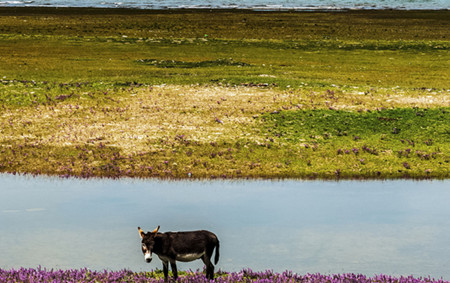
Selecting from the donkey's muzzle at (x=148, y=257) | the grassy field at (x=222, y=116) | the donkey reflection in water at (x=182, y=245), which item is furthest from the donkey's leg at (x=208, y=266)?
the grassy field at (x=222, y=116)

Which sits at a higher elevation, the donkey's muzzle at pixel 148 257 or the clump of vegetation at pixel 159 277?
the donkey's muzzle at pixel 148 257

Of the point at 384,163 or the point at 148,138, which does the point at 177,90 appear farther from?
the point at 384,163

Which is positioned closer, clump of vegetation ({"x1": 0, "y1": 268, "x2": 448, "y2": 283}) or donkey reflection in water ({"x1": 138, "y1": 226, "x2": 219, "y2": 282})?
donkey reflection in water ({"x1": 138, "y1": 226, "x2": 219, "y2": 282})

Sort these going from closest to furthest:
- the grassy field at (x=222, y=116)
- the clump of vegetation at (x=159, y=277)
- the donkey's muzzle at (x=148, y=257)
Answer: the donkey's muzzle at (x=148, y=257)
the clump of vegetation at (x=159, y=277)
the grassy field at (x=222, y=116)

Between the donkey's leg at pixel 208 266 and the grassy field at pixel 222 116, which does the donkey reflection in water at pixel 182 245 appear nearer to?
the donkey's leg at pixel 208 266

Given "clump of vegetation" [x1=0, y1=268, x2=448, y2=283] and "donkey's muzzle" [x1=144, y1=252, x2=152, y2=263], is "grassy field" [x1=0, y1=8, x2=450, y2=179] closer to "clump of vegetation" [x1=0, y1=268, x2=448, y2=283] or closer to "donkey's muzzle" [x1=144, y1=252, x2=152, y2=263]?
"clump of vegetation" [x1=0, y1=268, x2=448, y2=283]

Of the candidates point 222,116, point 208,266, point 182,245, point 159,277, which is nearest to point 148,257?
point 182,245

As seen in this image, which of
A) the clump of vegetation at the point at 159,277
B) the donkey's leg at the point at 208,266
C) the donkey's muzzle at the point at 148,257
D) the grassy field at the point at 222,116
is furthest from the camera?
the grassy field at the point at 222,116

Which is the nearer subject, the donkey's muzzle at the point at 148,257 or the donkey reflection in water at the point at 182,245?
the donkey's muzzle at the point at 148,257

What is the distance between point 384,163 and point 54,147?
16.2 metres

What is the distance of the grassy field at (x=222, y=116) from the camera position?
33.5 meters

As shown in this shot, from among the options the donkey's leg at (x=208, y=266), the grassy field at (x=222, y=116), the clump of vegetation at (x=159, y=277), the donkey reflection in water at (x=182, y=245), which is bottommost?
the grassy field at (x=222, y=116)

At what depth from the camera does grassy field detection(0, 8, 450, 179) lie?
3353 centimetres

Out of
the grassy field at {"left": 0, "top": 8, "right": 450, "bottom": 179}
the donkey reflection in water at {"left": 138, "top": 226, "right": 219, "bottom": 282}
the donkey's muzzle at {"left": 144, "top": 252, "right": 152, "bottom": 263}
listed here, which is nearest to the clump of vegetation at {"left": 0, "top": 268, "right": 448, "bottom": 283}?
the donkey reflection in water at {"left": 138, "top": 226, "right": 219, "bottom": 282}
